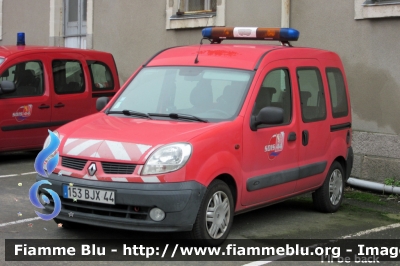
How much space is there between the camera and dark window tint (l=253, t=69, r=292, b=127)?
7340 mm

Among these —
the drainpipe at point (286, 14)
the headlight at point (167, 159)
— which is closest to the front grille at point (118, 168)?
the headlight at point (167, 159)

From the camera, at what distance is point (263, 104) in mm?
7352

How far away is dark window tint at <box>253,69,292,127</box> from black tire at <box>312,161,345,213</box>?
3.98 feet

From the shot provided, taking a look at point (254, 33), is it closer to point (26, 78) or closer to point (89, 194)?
point (89, 194)

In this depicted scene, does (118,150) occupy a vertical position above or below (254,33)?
below

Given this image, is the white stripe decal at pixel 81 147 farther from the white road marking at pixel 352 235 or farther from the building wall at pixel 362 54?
the building wall at pixel 362 54

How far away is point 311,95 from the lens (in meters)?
8.27

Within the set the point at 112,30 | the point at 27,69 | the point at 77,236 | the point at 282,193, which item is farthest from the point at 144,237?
the point at 112,30

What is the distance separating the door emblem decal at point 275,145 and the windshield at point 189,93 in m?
0.56

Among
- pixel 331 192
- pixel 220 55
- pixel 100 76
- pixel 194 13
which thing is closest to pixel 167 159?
pixel 220 55

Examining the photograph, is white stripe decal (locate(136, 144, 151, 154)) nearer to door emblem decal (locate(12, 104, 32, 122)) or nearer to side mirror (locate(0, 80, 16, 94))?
side mirror (locate(0, 80, 16, 94))

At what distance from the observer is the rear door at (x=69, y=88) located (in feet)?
40.0

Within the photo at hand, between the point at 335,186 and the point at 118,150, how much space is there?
338cm

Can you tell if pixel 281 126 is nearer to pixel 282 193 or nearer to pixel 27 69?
pixel 282 193
